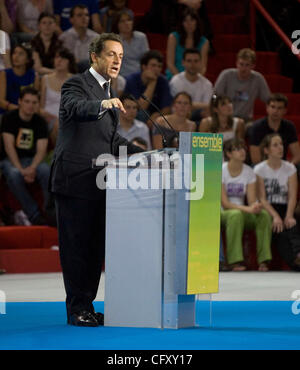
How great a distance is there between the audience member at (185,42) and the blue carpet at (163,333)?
226 inches

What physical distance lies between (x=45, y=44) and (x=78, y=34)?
25.2 inches

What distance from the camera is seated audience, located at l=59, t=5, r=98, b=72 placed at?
34.4ft

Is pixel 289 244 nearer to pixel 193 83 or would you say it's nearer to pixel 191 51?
pixel 193 83

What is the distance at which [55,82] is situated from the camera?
9.66 meters

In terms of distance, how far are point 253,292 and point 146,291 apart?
2.36 metres

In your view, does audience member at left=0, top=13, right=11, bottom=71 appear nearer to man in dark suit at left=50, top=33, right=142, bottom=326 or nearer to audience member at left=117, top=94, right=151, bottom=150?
audience member at left=117, top=94, right=151, bottom=150

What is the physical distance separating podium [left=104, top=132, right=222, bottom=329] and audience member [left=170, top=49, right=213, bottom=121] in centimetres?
556

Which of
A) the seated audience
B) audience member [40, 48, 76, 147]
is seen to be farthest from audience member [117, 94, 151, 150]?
the seated audience

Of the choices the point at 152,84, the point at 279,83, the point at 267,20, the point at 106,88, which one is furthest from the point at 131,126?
the point at 106,88

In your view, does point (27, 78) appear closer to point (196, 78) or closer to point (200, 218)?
point (196, 78)

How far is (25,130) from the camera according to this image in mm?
8930

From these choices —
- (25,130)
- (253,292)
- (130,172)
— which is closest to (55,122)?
(25,130)

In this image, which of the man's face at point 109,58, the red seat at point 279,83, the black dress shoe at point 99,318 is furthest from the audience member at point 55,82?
the black dress shoe at point 99,318

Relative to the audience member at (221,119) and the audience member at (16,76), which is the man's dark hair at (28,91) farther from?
the audience member at (221,119)
